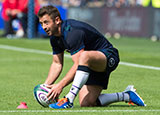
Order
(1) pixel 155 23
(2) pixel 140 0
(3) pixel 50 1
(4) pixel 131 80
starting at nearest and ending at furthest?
(4) pixel 131 80 → (1) pixel 155 23 → (2) pixel 140 0 → (3) pixel 50 1

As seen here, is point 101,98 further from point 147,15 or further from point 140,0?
point 140,0

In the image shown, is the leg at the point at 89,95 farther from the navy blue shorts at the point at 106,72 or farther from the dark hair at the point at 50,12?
the dark hair at the point at 50,12

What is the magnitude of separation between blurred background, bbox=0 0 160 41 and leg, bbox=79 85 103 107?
14868 mm

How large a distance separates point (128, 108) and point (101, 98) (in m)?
0.57

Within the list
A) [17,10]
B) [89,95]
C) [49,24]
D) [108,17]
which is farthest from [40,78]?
[108,17]

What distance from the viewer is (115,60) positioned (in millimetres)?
6777

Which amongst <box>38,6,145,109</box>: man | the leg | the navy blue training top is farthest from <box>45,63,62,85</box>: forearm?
the leg

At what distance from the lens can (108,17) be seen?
2412 cm

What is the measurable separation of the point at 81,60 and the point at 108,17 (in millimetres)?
18190

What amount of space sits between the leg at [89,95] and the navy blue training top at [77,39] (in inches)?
22.6

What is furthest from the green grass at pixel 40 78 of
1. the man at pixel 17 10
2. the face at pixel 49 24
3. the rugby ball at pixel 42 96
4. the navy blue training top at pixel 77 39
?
the man at pixel 17 10

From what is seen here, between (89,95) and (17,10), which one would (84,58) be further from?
(17,10)

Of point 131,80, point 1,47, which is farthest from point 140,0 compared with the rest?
point 131,80

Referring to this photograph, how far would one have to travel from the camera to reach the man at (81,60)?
613 cm
